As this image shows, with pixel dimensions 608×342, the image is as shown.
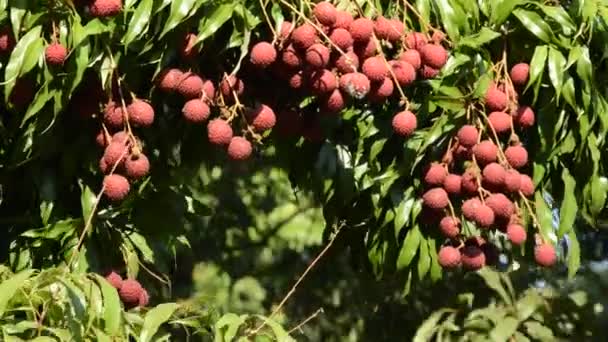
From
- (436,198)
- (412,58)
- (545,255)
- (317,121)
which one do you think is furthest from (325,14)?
(545,255)

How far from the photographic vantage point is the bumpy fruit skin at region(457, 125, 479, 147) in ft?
9.96

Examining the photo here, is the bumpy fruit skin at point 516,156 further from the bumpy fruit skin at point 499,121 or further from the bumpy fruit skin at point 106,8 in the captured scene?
the bumpy fruit skin at point 106,8

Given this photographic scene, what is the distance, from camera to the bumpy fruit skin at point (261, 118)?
9.51 ft

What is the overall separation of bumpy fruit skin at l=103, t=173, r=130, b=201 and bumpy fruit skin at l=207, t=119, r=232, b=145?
191 mm

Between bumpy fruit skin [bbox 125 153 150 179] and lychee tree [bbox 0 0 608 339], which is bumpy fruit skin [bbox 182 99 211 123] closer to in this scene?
lychee tree [bbox 0 0 608 339]

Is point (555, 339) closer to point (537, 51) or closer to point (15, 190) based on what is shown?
point (537, 51)

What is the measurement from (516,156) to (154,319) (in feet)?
2.68

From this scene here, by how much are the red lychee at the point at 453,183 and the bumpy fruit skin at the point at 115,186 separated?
634 millimetres

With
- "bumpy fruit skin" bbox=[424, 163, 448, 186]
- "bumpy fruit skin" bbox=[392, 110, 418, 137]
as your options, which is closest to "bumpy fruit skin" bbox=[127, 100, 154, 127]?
"bumpy fruit skin" bbox=[392, 110, 418, 137]

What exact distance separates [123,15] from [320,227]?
194 centimetres

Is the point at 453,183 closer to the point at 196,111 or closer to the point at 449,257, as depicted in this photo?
the point at 449,257

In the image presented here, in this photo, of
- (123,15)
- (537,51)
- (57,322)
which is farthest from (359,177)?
(57,322)

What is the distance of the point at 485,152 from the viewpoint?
9.88 ft

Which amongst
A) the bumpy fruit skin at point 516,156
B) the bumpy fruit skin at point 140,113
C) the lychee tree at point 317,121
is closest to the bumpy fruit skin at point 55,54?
the lychee tree at point 317,121
